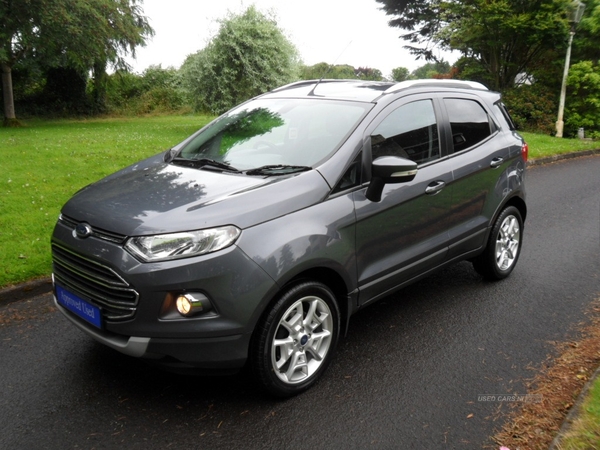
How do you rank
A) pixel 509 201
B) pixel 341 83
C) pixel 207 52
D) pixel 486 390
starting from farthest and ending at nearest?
pixel 207 52 → pixel 509 201 → pixel 341 83 → pixel 486 390

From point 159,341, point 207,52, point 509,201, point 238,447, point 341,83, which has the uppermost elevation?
point 207,52

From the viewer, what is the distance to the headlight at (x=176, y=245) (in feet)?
9.28

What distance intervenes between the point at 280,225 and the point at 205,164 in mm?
1043

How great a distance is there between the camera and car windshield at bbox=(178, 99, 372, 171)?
12.1 ft

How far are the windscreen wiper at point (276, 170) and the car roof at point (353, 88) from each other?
0.88m

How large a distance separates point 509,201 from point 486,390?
2292mm

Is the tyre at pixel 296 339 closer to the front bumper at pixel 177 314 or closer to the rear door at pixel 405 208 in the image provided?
the front bumper at pixel 177 314

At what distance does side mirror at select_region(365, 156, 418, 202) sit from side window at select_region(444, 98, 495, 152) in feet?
3.82

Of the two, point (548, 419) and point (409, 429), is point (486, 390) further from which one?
point (409, 429)

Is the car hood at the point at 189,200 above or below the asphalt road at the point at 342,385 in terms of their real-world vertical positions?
above

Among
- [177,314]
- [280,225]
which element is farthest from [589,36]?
[177,314]

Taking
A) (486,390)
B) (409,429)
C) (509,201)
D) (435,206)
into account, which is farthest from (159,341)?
(509,201)

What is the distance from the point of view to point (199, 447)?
2.86 m

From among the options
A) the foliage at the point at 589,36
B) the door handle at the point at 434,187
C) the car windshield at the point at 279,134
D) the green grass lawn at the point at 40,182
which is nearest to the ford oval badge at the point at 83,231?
the car windshield at the point at 279,134
